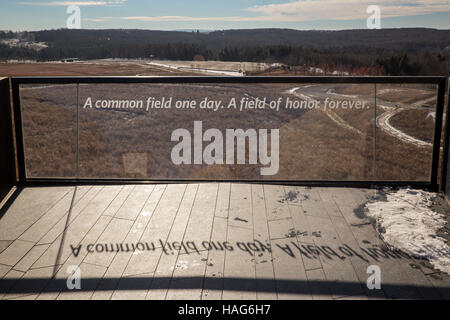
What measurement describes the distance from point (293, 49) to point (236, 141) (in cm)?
3383

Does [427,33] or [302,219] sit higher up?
[427,33]

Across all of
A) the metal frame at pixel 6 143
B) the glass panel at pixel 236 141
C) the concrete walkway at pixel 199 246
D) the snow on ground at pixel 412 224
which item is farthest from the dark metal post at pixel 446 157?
the metal frame at pixel 6 143

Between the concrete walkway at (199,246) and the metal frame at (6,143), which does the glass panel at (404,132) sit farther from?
the metal frame at (6,143)

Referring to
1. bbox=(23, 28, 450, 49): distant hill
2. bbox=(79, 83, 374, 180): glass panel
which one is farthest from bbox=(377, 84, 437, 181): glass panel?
bbox=(23, 28, 450, 49): distant hill

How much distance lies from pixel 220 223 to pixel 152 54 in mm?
47538

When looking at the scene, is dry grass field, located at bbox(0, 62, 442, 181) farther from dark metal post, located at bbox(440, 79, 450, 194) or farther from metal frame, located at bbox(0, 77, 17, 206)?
dark metal post, located at bbox(440, 79, 450, 194)

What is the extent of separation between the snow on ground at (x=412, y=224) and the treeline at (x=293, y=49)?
105 feet

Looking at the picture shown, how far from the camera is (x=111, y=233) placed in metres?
2.31

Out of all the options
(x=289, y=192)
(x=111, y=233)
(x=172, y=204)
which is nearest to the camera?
(x=111, y=233)

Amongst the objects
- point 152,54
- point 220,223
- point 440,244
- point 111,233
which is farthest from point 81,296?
point 152,54

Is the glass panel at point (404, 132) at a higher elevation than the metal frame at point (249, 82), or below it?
below

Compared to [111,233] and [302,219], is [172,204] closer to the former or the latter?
[111,233]

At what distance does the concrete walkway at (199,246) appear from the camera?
174 cm
